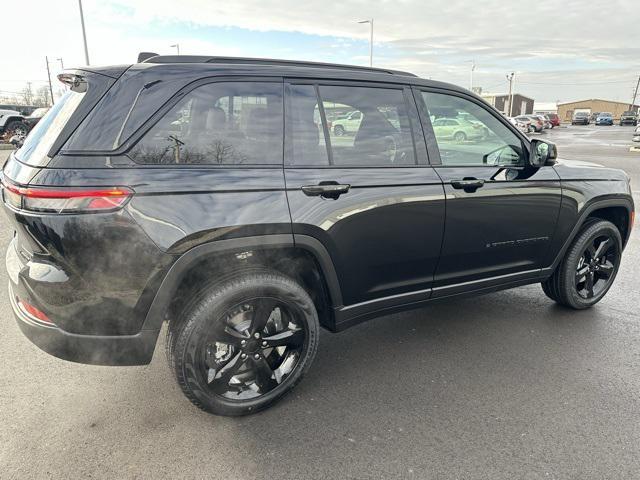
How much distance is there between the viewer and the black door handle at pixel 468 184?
2932 mm

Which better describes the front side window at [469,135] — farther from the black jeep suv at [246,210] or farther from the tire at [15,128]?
the tire at [15,128]

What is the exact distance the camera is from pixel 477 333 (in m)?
3.56

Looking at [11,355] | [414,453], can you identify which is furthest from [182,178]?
[11,355]

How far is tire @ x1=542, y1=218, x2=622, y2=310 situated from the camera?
376 cm

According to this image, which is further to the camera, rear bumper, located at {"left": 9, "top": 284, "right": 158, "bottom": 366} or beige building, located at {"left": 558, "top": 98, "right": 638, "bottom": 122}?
beige building, located at {"left": 558, "top": 98, "right": 638, "bottom": 122}

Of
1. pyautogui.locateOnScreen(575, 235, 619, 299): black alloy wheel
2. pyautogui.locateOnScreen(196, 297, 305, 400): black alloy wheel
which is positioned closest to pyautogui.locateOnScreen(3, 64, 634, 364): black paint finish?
pyautogui.locateOnScreen(196, 297, 305, 400): black alloy wheel

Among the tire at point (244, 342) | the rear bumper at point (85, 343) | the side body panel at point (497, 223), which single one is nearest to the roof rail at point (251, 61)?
the side body panel at point (497, 223)

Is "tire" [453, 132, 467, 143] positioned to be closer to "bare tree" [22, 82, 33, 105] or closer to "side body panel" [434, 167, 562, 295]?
"side body panel" [434, 167, 562, 295]

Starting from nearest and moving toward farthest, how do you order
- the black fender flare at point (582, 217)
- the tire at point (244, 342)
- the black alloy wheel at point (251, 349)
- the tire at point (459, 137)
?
the tire at point (244, 342), the black alloy wheel at point (251, 349), the tire at point (459, 137), the black fender flare at point (582, 217)

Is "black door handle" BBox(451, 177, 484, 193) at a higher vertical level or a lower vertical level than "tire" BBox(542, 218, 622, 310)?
higher

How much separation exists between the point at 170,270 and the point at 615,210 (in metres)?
3.78

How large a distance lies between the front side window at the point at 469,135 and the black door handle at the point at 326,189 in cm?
86

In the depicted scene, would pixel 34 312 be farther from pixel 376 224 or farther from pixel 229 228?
pixel 376 224

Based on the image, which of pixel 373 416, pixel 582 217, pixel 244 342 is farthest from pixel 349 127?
pixel 582 217
